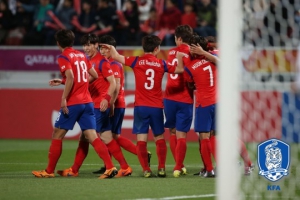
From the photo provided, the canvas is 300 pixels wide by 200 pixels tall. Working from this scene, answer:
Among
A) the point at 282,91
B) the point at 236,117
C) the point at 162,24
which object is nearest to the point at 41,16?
the point at 162,24

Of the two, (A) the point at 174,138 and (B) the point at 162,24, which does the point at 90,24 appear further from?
(A) the point at 174,138

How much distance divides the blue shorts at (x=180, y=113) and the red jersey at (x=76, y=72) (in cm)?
122

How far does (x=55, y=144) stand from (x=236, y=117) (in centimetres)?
384

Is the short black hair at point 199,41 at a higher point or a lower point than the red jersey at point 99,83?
higher

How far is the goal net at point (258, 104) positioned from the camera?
6004 millimetres

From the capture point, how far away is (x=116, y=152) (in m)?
9.89

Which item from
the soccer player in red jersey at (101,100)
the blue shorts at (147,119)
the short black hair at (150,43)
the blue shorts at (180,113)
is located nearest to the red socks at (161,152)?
the blue shorts at (147,119)

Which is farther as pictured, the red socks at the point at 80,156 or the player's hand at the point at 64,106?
the red socks at the point at 80,156

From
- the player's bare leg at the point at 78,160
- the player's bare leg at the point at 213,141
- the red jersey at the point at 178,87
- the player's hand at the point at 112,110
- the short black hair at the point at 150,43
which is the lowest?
the player's bare leg at the point at 78,160

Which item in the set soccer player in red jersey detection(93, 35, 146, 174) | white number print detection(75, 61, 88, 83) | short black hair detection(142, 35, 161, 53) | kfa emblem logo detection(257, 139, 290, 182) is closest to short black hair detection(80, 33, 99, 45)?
soccer player in red jersey detection(93, 35, 146, 174)

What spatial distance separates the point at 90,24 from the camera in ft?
60.4

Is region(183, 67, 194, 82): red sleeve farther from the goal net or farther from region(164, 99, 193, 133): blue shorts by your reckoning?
the goal net

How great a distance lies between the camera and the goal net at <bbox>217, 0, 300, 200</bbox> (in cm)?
600

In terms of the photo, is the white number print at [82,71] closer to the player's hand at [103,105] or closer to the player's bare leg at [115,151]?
the player's hand at [103,105]
